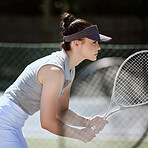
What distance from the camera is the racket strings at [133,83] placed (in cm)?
304

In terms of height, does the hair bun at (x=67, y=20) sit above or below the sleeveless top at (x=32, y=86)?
above

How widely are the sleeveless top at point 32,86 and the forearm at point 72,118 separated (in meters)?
0.27

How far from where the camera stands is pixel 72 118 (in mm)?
2506

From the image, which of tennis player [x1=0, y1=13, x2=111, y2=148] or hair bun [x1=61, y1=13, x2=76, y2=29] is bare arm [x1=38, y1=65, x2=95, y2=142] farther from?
hair bun [x1=61, y1=13, x2=76, y2=29]

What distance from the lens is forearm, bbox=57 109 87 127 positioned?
2.49 metres

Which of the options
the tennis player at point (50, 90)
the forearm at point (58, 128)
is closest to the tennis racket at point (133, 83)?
the tennis player at point (50, 90)

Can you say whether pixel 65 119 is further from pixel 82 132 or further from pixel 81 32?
pixel 81 32

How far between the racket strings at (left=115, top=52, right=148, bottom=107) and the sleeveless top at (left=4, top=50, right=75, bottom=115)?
83 cm

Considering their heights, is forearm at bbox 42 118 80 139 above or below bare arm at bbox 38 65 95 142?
below

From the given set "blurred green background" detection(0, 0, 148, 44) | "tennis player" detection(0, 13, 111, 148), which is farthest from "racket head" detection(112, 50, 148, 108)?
"blurred green background" detection(0, 0, 148, 44)

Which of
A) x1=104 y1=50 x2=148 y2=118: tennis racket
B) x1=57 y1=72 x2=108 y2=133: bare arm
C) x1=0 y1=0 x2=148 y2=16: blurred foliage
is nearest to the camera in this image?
x1=57 y1=72 x2=108 y2=133: bare arm

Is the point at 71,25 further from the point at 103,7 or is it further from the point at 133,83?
the point at 103,7

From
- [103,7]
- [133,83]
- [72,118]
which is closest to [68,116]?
[72,118]

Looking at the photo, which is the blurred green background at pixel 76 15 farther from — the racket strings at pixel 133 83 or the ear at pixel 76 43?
the ear at pixel 76 43
